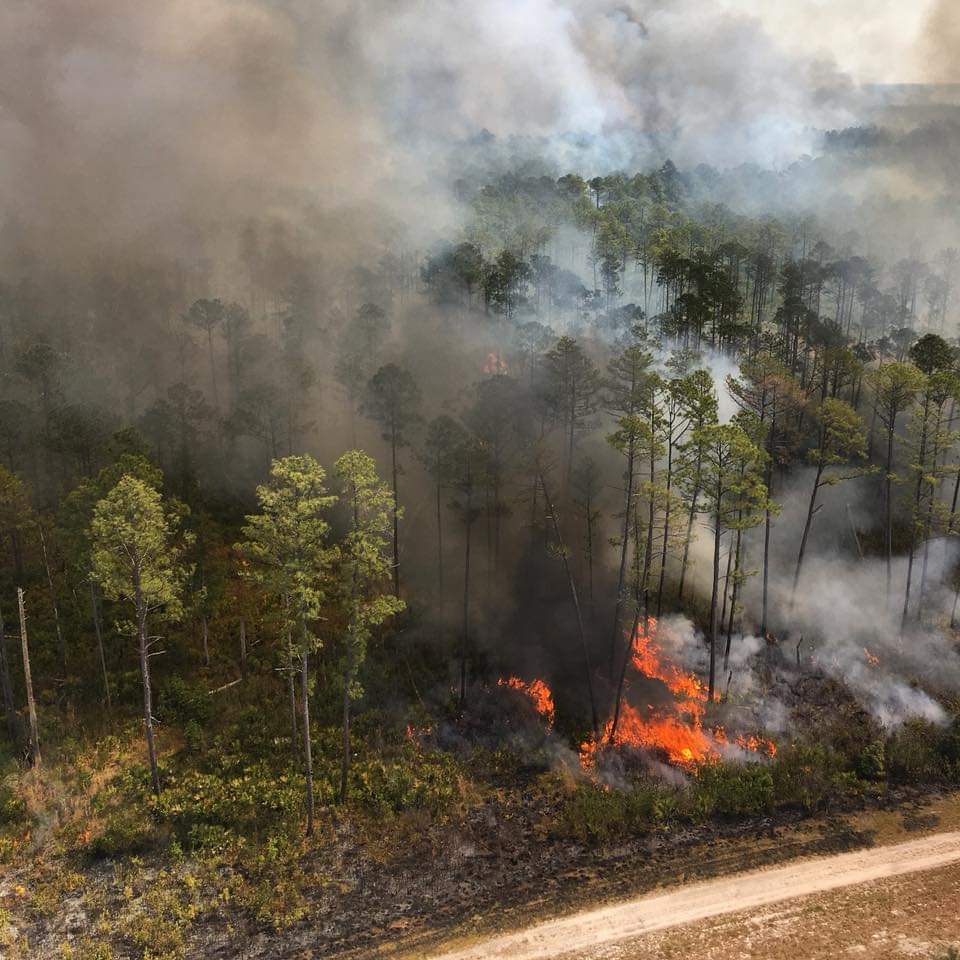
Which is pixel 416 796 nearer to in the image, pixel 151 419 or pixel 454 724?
pixel 454 724

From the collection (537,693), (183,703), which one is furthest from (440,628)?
(183,703)

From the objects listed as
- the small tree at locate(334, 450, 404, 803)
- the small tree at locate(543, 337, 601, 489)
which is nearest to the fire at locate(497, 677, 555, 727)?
the small tree at locate(334, 450, 404, 803)

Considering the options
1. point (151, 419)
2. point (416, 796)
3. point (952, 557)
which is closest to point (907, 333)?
point (952, 557)

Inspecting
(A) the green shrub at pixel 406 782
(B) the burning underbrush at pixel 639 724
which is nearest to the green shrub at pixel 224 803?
(A) the green shrub at pixel 406 782

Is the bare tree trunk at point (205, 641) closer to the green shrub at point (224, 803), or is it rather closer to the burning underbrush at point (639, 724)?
the green shrub at point (224, 803)

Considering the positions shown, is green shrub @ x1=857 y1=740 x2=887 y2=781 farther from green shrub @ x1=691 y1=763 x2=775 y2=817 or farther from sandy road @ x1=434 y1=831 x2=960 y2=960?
green shrub @ x1=691 y1=763 x2=775 y2=817

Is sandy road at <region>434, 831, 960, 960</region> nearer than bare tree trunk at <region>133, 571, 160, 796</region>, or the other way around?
sandy road at <region>434, 831, 960, 960</region>
